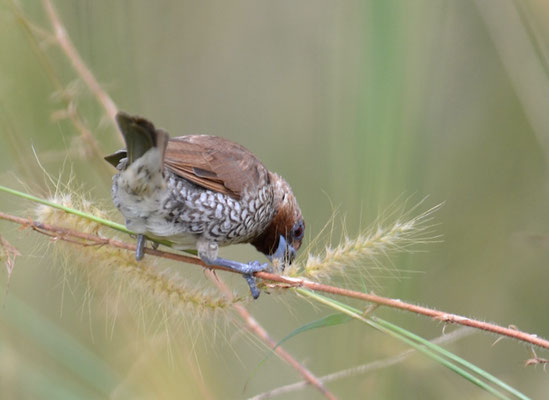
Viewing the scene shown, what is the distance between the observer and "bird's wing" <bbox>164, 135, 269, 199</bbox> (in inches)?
104

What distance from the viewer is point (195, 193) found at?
2689mm

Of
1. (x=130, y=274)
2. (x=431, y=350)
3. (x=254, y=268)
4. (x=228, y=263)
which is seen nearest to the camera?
(x=431, y=350)

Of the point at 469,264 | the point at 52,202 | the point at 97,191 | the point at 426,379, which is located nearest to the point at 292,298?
the point at 426,379

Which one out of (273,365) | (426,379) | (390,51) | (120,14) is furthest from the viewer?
(273,365)

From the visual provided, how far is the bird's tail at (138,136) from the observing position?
2.04 m

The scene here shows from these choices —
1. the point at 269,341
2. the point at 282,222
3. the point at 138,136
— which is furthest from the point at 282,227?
the point at 138,136

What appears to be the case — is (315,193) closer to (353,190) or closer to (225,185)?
(225,185)

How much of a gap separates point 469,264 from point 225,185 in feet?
4.06

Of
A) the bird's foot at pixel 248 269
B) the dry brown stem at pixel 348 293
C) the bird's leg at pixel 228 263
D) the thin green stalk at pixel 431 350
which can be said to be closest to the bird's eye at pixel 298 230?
the bird's leg at pixel 228 263

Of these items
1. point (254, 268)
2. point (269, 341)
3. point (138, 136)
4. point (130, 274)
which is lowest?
point (269, 341)

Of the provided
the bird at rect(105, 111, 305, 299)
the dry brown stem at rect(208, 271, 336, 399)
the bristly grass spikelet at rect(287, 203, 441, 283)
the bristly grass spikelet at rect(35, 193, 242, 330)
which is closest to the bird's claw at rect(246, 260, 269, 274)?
the bird at rect(105, 111, 305, 299)

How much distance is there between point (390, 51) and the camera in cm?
152

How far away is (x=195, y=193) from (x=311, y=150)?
Result: 131 centimetres

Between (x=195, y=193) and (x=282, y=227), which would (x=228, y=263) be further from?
(x=282, y=227)
